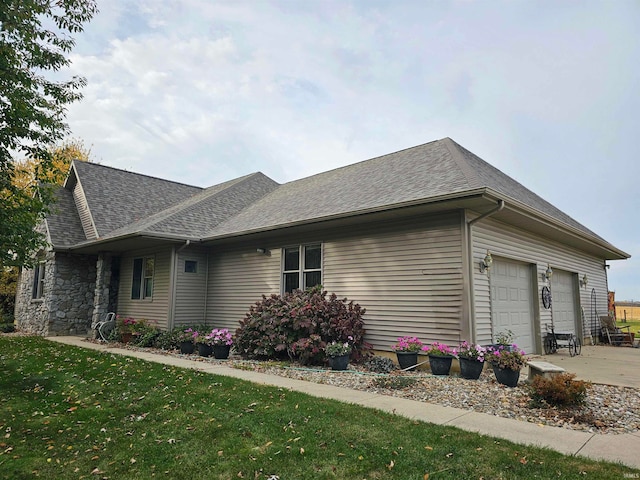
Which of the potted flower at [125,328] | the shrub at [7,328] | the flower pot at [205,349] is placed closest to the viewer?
the flower pot at [205,349]

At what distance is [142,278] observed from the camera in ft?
41.2

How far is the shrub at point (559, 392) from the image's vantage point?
4.40 m

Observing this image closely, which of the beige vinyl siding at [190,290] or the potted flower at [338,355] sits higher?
the beige vinyl siding at [190,290]

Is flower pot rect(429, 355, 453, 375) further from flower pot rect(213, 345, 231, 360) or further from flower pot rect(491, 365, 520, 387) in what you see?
flower pot rect(213, 345, 231, 360)

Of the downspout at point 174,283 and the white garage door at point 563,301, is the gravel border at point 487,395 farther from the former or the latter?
the white garage door at point 563,301

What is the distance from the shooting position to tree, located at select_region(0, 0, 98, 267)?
6.19 metres

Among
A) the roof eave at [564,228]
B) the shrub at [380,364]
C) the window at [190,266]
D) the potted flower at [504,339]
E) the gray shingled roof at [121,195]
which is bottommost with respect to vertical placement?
the shrub at [380,364]

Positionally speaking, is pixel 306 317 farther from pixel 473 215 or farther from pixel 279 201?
pixel 279 201

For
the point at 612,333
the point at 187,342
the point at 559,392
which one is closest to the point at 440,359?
the point at 559,392

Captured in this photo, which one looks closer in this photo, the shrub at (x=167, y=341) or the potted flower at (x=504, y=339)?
the potted flower at (x=504, y=339)

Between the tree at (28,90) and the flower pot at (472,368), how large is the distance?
25.1 feet

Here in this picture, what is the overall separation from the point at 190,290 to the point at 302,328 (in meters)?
5.17

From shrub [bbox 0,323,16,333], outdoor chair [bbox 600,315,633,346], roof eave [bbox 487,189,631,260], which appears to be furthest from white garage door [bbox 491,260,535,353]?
shrub [bbox 0,323,16,333]

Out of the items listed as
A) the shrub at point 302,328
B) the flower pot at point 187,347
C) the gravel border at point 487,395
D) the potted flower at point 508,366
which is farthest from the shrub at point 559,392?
the flower pot at point 187,347
